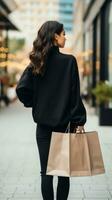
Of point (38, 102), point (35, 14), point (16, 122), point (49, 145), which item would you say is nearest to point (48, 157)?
point (49, 145)

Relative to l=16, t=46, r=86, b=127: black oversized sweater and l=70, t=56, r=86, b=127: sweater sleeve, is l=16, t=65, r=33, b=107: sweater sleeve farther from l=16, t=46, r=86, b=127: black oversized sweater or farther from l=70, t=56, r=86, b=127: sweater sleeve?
l=70, t=56, r=86, b=127: sweater sleeve

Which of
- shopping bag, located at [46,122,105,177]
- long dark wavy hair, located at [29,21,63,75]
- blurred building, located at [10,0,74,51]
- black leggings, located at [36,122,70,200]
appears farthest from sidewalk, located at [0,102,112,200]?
blurred building, located at [10,0,74,51]

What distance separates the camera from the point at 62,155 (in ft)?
19.0

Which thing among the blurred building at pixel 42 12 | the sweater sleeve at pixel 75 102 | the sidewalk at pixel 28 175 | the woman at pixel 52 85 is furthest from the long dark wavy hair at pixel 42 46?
the blurred building at pixel 42 12

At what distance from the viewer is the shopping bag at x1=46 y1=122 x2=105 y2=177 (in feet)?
19.0

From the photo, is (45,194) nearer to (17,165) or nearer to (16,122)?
(17,165)

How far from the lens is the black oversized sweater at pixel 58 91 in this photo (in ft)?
19.3

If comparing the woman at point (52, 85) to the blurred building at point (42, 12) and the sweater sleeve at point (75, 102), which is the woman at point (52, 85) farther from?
the blurred building at point (42, 12)

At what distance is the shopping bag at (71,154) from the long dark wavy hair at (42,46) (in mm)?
590

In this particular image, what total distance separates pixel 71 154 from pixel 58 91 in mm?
557

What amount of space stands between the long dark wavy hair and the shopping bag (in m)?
0.59

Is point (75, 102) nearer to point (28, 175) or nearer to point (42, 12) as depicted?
point (28, 175)

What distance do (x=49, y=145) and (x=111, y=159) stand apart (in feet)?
17.5

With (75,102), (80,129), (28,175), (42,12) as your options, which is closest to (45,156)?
(80,129)
